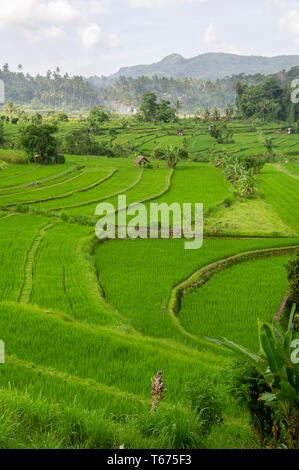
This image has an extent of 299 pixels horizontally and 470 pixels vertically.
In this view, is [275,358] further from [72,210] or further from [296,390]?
[72,210]

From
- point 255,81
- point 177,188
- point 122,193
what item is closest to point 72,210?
point 122,193

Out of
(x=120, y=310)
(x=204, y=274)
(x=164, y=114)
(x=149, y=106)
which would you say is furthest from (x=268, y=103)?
(x=120, y=310)

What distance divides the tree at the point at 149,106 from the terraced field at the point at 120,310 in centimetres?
5260

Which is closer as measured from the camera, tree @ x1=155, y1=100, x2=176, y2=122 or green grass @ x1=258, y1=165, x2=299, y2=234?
green grass @ x1=258, y1=165, x2=299, y2=234

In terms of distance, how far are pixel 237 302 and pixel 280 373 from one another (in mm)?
9100

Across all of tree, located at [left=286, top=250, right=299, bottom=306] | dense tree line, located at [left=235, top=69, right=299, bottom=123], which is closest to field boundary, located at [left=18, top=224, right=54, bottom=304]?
tree, located at [left=286, top=250, right=299, bottom=306]

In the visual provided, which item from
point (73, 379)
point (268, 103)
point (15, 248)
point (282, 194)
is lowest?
point (15, 248)

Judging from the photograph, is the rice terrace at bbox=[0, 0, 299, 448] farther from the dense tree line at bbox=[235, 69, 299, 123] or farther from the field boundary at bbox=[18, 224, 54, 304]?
the dense tree line at bbox=[235, 69, 299, 123]

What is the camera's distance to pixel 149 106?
7844 centimetres

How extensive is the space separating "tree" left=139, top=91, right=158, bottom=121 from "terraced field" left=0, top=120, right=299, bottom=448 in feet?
173

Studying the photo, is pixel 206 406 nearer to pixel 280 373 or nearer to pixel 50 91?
pixel 280 373

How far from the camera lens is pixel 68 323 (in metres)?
9.15

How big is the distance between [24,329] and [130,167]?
109 ft

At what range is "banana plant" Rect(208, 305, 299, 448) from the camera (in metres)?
3.58
